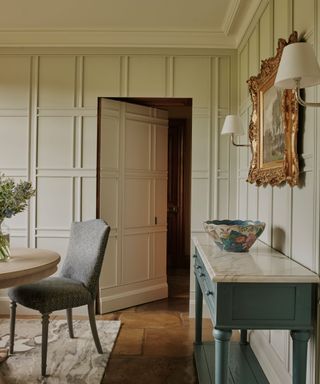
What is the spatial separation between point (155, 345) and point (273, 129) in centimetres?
189

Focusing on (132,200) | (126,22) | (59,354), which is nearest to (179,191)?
(132,200)

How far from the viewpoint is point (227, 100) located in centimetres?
366

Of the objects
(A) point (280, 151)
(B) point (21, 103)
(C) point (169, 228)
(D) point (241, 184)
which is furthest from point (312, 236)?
(C) point (169, 228)

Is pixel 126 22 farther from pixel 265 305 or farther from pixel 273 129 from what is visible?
pixel 265 305

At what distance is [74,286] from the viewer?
8.77 feet

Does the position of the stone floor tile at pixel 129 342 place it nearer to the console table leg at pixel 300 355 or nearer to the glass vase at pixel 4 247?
the glass vase at pixel 4 247

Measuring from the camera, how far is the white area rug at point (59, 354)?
2.40 m

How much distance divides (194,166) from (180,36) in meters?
1.27

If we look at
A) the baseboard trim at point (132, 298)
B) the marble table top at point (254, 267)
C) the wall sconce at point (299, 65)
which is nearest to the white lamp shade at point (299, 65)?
the wall sconce at point (299, 65)

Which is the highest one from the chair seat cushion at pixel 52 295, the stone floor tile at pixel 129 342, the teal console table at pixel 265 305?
the teal console table at pixel 265 305

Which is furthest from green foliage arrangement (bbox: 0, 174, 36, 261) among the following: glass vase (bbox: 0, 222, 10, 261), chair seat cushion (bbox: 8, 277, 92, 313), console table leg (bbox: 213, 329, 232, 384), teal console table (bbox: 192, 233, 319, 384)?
console table leg (bbox: 213, 329, 232, 384)

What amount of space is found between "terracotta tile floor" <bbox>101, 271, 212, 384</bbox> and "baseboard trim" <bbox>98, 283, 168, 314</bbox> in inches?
2.8

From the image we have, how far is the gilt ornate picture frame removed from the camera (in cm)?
194

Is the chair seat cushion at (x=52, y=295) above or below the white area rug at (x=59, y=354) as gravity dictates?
above
